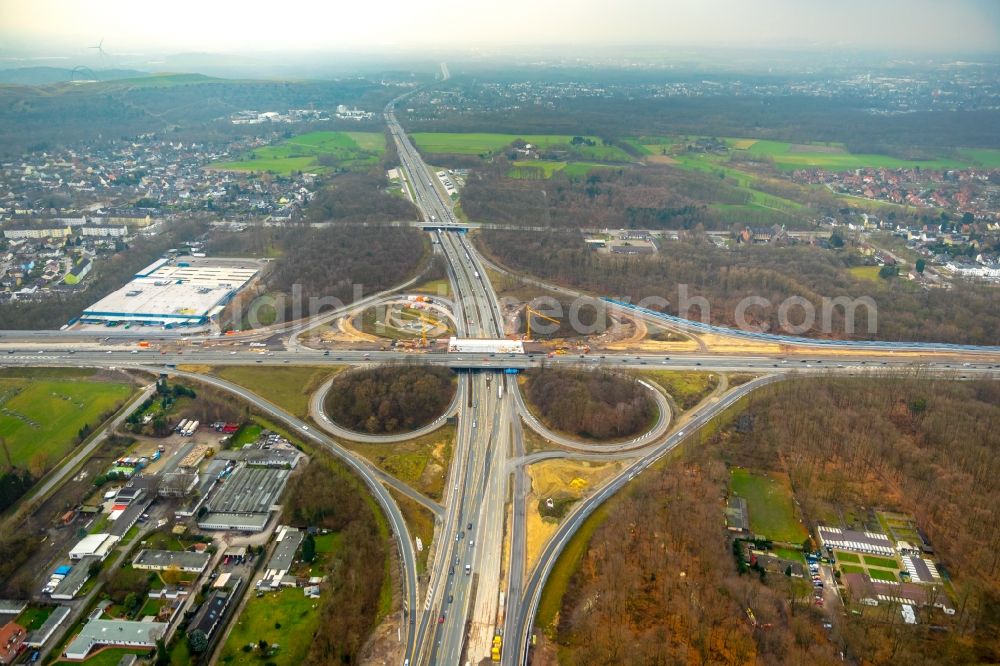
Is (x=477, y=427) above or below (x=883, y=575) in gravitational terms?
above

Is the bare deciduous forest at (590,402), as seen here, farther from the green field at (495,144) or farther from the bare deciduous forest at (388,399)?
the green field at (495,144)

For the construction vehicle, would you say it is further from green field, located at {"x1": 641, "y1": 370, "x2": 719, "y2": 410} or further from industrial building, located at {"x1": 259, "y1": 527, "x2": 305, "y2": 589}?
industrial building, located at {"x1": 259, "y1": 527, "x2": 305, "y2": 589}

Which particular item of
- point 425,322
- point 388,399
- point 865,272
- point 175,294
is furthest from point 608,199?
point 175,294

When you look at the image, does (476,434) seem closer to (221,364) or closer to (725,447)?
(725,447)

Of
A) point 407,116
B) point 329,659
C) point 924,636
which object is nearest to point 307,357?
point 329,659

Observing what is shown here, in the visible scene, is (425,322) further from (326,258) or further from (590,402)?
(590,402)

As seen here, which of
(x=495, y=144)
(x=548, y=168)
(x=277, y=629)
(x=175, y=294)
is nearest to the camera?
(x=277, y=629)

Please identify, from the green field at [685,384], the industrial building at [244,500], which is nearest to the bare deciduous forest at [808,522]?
the green field at [685,384]
